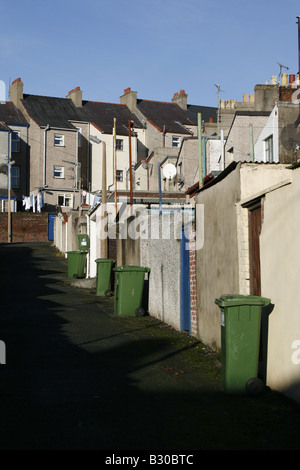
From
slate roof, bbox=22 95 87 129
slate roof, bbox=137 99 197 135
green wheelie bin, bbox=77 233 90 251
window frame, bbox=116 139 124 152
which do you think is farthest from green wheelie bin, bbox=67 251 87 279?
slate roof, bbox=137 99 197 135

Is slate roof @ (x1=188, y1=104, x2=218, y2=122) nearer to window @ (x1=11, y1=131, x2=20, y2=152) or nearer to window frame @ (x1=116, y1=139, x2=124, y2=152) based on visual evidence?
window frame @ (x1=116, y1=139, x2=124, y2=152)

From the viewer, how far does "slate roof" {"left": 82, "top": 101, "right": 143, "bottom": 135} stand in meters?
59.2

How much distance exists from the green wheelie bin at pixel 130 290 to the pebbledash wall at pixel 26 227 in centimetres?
3586

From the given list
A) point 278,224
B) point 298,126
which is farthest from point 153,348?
point 298,126

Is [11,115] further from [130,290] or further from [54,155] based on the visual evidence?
[130,290]

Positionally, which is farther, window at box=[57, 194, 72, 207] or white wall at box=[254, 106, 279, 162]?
window at box=[57, 194, 72, 207]

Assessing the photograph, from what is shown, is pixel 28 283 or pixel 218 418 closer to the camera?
pixel 218 418

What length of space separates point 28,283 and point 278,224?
659 inches

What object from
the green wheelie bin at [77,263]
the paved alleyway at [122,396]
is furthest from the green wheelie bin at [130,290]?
the green wheelie bin at [77,263]

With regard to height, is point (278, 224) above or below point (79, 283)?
above

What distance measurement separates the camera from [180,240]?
39.1 ft

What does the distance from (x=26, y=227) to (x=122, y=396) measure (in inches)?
1730

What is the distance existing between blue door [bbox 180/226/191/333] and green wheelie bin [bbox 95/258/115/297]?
7575 mm

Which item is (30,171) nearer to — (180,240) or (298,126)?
(298,126)
